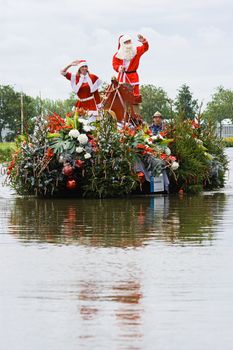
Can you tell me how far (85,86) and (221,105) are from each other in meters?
147

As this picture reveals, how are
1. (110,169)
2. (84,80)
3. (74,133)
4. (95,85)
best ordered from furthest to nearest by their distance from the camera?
1. (84,80)
2. (95,85)
3. (74,133)
4. (110,169)

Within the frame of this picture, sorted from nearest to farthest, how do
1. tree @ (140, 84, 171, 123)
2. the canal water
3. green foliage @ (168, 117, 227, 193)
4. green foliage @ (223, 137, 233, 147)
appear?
1. the canal water
2. green foliage @ (168, 117, 227, 193)
3. green foliage @ (223, 137, 233, 147)
4. tree @ (140, 84, 171, 123)

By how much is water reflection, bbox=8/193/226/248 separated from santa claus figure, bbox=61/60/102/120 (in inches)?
198

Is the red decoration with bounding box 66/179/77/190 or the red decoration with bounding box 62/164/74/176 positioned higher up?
the red decoration with bounding box 62/164/74/176

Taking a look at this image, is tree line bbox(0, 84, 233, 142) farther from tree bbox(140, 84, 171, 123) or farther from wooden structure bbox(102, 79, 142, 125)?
wooden structure bbox(102, 79, 142, 125)

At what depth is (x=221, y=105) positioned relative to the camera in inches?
6698

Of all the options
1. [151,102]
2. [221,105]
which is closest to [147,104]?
[151,102]

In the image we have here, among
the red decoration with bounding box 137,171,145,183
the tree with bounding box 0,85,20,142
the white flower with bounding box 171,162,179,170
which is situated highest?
the tree with bounding box 0,85,20,142

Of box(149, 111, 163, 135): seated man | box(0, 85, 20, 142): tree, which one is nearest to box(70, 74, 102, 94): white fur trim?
box(149, 111, 163, 135): seated man

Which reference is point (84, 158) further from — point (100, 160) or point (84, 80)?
point (84, 80)

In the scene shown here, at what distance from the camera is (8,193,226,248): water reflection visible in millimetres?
12656

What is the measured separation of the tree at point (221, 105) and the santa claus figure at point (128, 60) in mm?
134497

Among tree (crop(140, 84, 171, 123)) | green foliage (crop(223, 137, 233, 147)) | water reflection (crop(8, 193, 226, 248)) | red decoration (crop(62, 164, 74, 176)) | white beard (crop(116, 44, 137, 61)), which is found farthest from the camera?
tree (crop(140, 84, 171, 123))

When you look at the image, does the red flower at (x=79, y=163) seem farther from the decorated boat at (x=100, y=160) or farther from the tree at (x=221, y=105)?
the tree at (x=221, y=105)
